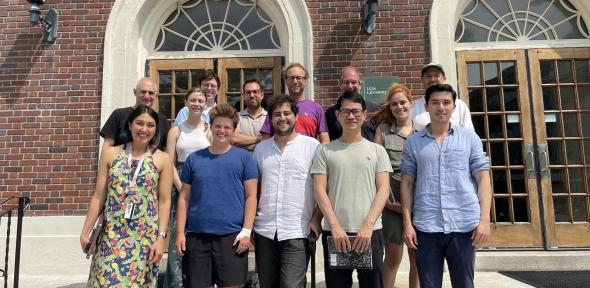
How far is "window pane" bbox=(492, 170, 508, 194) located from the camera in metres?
5.41

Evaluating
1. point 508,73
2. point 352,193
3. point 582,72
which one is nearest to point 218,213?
point 352,193

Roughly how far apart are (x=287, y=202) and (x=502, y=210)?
380cm

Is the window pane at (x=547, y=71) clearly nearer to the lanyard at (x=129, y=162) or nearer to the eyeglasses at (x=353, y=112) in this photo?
the eyeglasses at (x=353, y=112)

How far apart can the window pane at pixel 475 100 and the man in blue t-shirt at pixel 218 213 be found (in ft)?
12.7

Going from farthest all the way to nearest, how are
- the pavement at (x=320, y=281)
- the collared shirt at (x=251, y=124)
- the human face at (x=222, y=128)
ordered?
1. the pavement at (x=320, y=281)
2. the collared shirt at (x=251, y=124)
3. the human face at (x=222, y=128)

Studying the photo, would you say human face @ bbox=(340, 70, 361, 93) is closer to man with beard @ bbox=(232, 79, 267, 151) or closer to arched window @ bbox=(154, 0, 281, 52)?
man with beard @ bbox=(232, 79, 267, 151)

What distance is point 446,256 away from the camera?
2590 millimetres

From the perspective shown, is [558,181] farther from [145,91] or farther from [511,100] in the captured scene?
[145,91]

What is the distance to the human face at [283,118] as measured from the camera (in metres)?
2.75

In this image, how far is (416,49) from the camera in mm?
5371

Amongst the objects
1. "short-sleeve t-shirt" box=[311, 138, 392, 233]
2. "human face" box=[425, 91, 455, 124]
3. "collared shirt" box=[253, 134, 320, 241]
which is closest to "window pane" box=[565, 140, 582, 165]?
"human face" box=[425, 91, 455, 124]

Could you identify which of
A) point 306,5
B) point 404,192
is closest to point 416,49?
point 306,5

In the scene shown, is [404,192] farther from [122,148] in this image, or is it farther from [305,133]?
[122,148]

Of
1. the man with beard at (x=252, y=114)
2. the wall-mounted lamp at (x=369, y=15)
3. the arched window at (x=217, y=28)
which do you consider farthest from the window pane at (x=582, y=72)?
the man with beard at (x=252, y=114)
